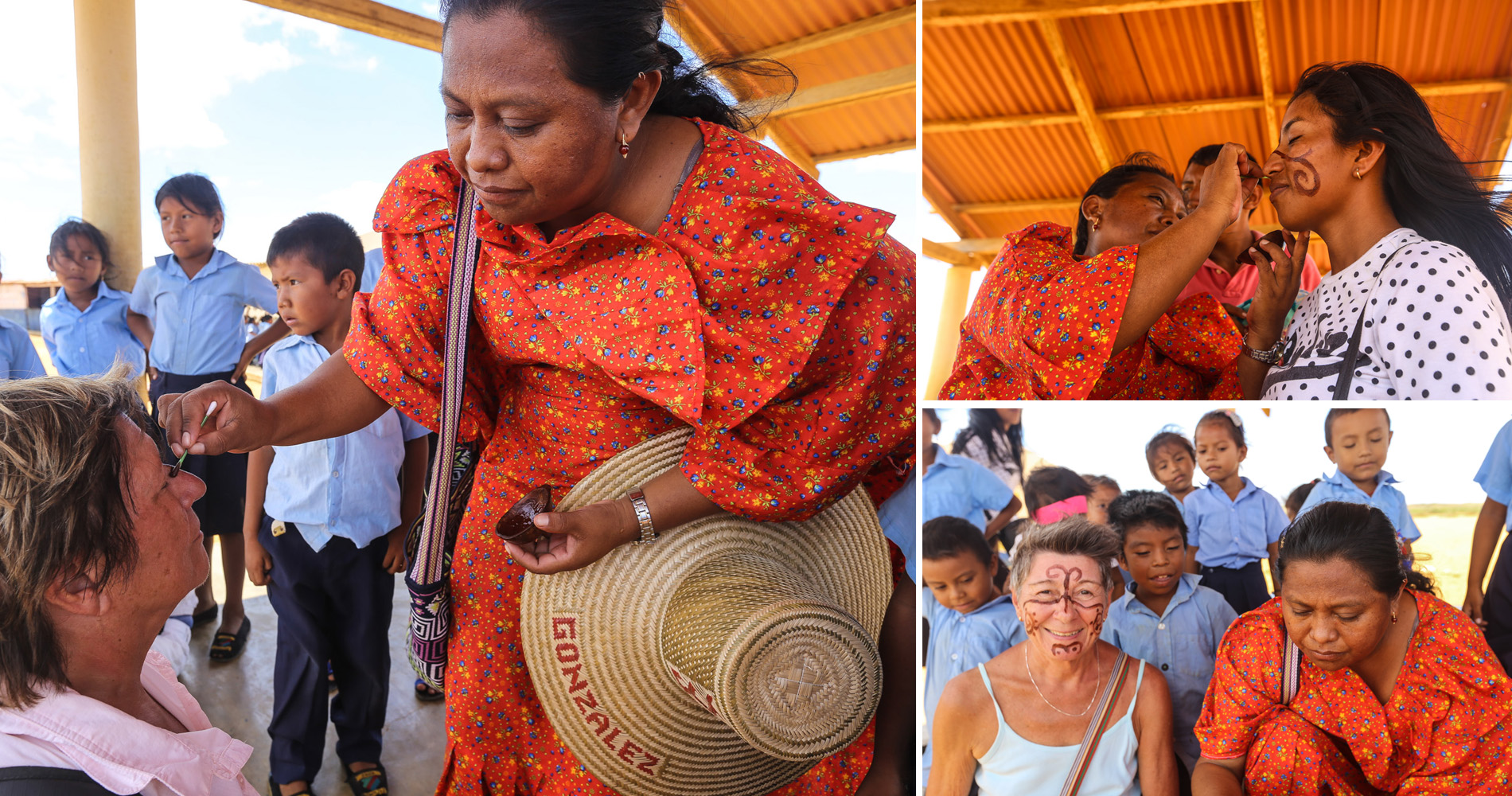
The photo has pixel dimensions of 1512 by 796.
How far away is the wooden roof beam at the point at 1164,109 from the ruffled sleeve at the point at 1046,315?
5.2 inches

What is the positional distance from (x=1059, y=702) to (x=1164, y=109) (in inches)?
27.8

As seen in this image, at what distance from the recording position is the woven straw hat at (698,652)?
120cm

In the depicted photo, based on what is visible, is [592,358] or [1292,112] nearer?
[1292,112]

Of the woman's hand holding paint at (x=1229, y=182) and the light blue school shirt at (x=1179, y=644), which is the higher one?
the woman's hand holding paint at (x=1229, y=182)

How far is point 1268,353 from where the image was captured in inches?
44.3

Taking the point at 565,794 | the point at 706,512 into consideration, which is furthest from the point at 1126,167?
the point at 565,794

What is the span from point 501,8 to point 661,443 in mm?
606

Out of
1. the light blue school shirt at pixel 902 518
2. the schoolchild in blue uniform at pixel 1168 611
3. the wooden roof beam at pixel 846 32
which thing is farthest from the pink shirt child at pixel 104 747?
the wooden roof beam at pixel 846 32

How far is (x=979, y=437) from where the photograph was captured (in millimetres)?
1102

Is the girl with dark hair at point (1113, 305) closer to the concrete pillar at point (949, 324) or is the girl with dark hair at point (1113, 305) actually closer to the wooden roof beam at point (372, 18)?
the concrete pillar at point (949, 324)

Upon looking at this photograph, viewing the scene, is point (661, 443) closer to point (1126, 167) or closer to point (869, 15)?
point (1126, 167)

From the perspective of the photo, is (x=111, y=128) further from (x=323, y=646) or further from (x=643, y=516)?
(x=643, y=516)

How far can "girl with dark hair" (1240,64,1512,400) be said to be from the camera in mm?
932

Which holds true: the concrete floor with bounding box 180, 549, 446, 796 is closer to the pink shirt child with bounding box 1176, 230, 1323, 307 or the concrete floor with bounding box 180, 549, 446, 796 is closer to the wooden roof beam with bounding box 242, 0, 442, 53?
the pink shirt child with bounding box 1176, 230, 1323, 307
